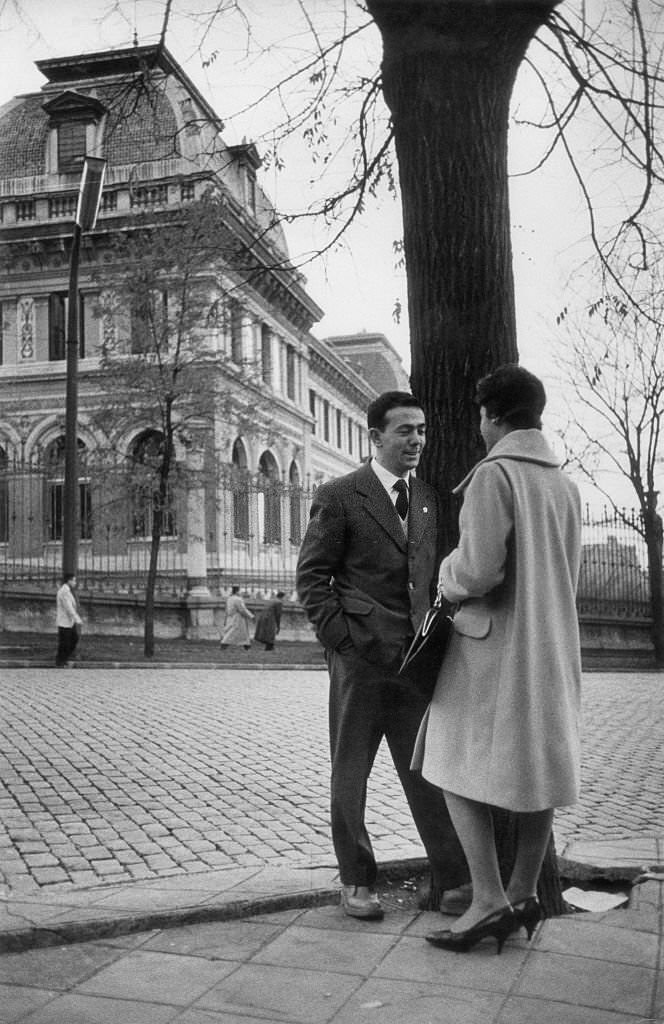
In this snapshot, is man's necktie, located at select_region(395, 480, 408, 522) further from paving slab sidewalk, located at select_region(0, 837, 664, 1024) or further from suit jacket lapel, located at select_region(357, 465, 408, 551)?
paving slab sidewalk, located at select_region(0, 837, 664, 1024)

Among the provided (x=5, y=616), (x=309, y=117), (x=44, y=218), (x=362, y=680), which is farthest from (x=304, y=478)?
(x=362, y=680)

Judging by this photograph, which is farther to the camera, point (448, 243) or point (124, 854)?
point (124, 854)

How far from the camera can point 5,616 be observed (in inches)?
990

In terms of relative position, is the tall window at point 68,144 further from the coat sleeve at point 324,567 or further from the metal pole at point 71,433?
the coat sleeve at point 324,567

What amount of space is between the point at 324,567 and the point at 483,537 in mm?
732

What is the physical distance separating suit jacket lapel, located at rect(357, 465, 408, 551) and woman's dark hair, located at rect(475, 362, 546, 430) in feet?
1.89

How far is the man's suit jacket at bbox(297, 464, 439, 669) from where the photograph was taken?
4.00m

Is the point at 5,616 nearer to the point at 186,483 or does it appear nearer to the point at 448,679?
the point at 186,483

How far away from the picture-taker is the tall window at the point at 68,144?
115 feet

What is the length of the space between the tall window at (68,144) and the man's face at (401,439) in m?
33.1

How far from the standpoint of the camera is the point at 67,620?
60.3ft

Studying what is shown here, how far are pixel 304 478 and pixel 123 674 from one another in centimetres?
2743

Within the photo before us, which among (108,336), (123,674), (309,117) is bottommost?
(123,674)

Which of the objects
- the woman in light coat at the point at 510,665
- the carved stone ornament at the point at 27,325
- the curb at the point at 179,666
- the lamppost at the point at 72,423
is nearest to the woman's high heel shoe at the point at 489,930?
the woman in light coat at the point at 510,665
